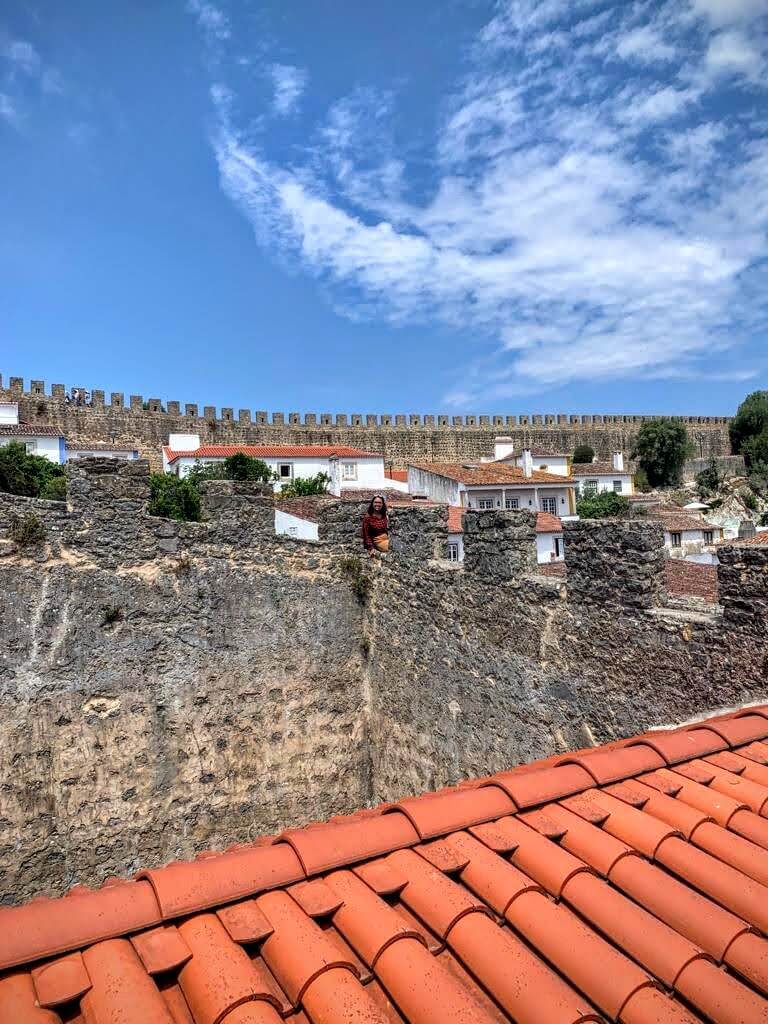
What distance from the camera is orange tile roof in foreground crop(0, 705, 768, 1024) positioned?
1.66 metres

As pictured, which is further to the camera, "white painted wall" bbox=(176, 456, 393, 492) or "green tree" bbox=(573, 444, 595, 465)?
"green tree" bbox=(573, 444, 595, 465)

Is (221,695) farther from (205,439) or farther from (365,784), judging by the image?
(205,439)

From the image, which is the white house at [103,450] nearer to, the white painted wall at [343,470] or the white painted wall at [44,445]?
the white painted wall at [44,445]

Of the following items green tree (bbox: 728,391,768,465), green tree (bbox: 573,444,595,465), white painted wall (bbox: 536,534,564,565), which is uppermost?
green tree (bbox: 728,391,768,465)

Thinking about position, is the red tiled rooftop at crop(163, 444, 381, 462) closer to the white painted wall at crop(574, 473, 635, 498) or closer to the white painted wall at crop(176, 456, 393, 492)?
the white painted wall at crop(176, 456, 393, 492)

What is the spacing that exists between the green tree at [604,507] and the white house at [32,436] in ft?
97.2

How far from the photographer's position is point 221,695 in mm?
7145

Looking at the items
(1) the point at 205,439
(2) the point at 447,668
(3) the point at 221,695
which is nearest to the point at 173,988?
(2) the point at 447,668

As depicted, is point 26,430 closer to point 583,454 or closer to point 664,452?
point 583,454

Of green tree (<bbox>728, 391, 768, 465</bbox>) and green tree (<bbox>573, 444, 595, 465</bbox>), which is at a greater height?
green tree (<bbox>728, 391, 768, 465</bbox>)

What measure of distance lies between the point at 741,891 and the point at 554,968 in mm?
696

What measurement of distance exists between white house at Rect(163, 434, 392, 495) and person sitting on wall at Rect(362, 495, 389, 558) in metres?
28.4

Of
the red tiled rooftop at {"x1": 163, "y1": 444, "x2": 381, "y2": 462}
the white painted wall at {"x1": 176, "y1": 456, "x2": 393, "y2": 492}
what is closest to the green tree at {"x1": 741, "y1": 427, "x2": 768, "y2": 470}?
the white painted wall at {"x1": 176, "y1": 456, "x2": 393, "y2": 492}

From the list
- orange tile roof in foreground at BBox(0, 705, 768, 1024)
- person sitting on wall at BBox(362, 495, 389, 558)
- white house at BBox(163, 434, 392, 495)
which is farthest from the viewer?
white house at BBox(163, 434, 392, 495)
